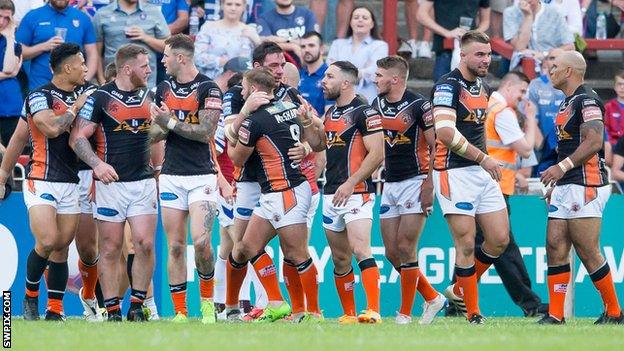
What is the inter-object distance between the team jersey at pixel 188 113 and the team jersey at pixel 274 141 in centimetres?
40

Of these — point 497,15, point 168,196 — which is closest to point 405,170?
point 168,196

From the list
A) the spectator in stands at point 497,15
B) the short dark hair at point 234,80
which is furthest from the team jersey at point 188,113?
the spectator in stands at point 497,15

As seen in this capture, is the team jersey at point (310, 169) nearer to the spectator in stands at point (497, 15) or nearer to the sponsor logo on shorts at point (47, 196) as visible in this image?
the sponsor logo on shorts at point (47, 196)

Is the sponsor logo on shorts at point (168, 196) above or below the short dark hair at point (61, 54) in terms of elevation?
below

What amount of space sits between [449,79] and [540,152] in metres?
5.11

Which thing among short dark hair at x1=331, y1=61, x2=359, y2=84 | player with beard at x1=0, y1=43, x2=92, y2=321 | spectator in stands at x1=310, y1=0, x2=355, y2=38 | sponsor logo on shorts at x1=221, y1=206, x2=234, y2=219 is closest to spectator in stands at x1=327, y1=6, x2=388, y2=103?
spectator in stands at x1=310, y1=0, x2=355, y2=38

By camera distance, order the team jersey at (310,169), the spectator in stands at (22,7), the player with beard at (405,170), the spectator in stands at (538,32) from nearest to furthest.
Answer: the team jersey at (310,169) < the player with beard at (405,170) < the spectator in stands at (22,7) < the spectator in stands at (538,32)

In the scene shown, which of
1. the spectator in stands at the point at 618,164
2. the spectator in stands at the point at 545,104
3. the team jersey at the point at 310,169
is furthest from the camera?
the spectator in stands at the point at 545,104

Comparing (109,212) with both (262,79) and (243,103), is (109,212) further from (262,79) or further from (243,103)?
(262,79)

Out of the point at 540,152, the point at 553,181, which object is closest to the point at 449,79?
the point at 553,181

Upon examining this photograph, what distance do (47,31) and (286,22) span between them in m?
3.06

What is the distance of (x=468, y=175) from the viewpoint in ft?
45.5

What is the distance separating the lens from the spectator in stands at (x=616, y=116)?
18234 millimetres

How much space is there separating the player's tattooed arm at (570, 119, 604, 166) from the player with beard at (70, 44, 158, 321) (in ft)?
12.6
